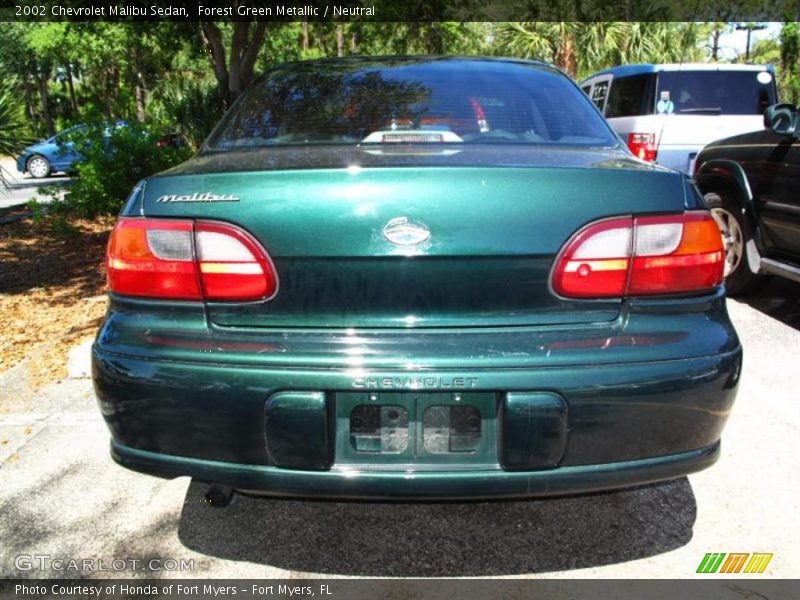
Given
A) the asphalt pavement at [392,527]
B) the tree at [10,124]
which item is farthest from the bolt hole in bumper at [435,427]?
the tree at [10,124]

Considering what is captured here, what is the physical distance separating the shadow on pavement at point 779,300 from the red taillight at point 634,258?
3.45 metres

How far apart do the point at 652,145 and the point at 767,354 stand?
422 centimetres

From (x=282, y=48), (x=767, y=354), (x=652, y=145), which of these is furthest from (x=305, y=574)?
(x=282, y=48)

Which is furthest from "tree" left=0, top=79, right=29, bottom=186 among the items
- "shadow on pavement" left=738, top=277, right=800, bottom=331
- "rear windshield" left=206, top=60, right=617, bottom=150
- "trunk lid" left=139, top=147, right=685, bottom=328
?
"shadow on pavement" left=738, top=277, right=800, bottom=331

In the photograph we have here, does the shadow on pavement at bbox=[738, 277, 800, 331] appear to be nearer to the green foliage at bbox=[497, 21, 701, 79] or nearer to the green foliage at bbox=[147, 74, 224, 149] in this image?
the green foliage at bbox=[147, 74, 224, 149]

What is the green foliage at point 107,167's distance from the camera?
864 cm

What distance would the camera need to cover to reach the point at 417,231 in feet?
5.88

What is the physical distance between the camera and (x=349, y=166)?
1.87 metres

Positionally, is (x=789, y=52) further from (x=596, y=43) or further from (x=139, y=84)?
(x=139, y=84)

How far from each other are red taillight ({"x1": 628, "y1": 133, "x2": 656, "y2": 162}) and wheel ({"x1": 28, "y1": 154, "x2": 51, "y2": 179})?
1798 cm

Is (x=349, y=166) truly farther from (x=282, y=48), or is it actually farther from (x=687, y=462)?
(x=282, y=48)

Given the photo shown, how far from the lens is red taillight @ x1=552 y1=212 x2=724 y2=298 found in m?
1.84

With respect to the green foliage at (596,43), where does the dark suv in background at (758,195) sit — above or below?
below

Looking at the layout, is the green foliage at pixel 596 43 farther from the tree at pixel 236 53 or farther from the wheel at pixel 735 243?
the wheel at pixel 735 243
